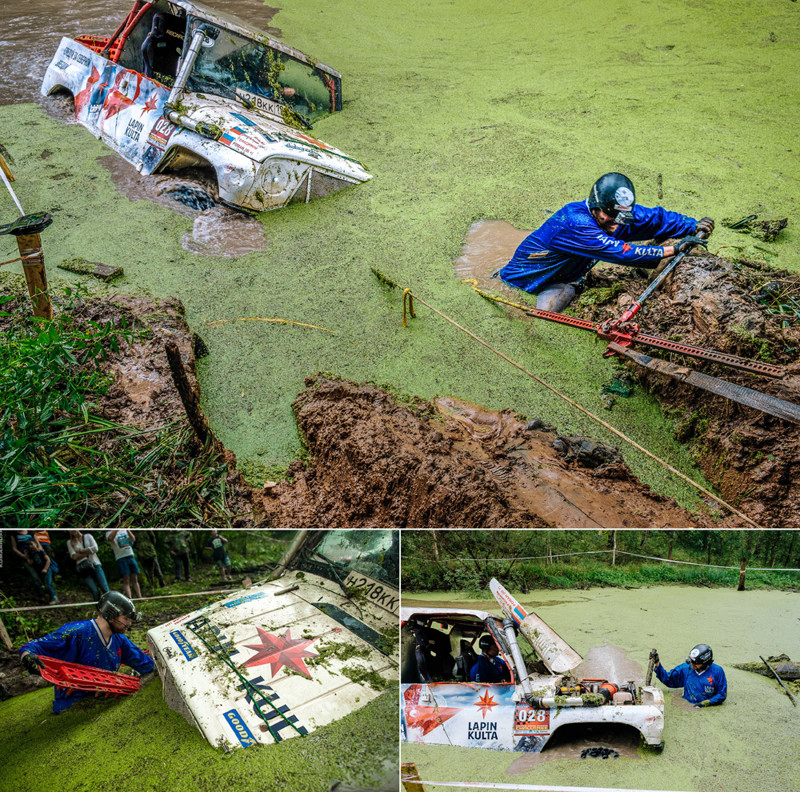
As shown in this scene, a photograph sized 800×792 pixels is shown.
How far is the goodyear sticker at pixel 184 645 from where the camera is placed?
170 centimetres

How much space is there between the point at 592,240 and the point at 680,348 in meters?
0.85

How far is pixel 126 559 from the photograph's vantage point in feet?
5.94

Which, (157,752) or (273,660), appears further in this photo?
(273,660)

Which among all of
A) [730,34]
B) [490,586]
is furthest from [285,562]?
[730,34]

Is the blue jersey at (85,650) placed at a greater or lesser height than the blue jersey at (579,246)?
lesser

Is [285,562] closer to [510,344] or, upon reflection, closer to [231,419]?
[231,419]

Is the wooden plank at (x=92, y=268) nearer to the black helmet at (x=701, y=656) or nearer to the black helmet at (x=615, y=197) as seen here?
the black helmet at (x=615, y=197)

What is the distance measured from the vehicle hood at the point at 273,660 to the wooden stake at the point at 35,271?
6.01ft

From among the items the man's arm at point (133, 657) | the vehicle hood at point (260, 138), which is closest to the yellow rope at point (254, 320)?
the vehicle hood at point (260, 138)

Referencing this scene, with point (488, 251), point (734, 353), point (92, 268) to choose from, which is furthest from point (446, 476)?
point (92, 268)

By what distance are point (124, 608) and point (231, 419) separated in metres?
1.66

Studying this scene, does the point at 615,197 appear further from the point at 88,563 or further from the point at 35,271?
the point at 88,563

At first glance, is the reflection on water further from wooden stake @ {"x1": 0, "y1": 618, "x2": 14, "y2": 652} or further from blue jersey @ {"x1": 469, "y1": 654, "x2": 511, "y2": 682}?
blue jersey @ {"x1": 469, "y1": 654, "x2": 511, "y2": 682}

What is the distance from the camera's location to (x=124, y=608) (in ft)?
5.60
